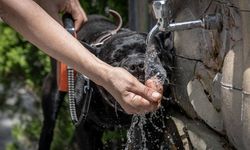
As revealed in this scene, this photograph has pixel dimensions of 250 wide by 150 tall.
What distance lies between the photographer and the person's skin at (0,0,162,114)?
205 centimetres

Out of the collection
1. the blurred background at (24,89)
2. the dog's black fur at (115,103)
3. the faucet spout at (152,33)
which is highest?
the faucet spout at (152,33)

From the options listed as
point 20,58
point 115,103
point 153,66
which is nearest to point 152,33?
point 153,66

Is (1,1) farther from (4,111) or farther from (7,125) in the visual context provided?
(7,125)

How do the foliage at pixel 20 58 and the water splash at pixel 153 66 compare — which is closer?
the water splash at pixel 153 66

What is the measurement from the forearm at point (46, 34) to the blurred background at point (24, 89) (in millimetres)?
2400

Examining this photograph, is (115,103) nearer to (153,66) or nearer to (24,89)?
(153,66)

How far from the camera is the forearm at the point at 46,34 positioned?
204cm

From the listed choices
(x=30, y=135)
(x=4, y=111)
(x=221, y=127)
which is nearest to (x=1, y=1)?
(x=221, y=127)

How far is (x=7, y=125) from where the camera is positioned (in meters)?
6.23

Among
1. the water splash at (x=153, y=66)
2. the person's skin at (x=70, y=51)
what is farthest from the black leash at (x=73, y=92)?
the person's skin at (x=70, y=51)

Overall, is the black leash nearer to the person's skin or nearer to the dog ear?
the dog ear

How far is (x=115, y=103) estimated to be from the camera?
2838 millimetres

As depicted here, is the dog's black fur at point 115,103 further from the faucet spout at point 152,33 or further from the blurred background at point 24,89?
the blurred background at point 24,89

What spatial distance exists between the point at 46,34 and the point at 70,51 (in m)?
0.10
